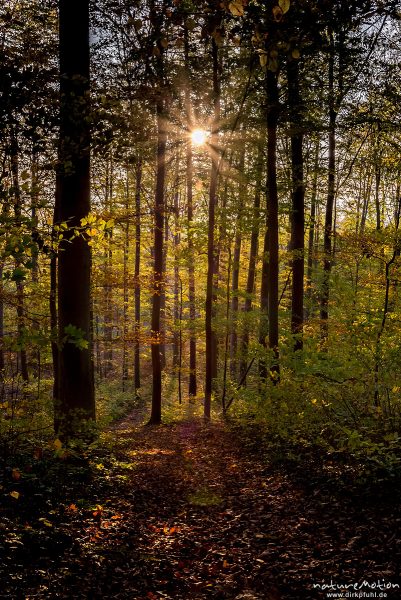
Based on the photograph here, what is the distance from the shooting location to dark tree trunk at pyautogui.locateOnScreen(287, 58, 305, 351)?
498 inches

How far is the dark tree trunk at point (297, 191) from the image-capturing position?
12.7 meters

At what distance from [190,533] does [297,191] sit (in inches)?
448

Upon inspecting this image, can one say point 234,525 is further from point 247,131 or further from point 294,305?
point 247,131

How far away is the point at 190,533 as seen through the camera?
18.0 ft

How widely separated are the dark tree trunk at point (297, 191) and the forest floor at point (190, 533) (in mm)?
6240

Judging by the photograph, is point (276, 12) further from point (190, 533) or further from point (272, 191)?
point (272, 191)

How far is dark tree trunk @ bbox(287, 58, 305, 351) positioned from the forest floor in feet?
20.5

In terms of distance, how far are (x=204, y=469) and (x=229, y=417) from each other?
596cm

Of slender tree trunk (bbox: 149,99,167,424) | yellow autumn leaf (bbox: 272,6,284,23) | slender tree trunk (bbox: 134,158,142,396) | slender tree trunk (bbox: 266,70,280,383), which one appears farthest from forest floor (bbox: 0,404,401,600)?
slender tree trunk (bbox: 149,99,167,424)

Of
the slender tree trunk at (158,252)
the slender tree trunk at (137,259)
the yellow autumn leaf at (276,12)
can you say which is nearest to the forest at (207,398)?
the yellow autumn leaf at (276,12)

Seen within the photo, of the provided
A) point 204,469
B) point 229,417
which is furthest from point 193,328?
point 204,469

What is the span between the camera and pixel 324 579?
3.95 meters

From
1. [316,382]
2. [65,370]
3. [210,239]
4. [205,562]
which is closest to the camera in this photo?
[205,562]

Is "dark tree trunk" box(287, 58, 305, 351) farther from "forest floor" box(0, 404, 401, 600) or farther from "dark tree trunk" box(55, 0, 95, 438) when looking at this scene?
"dark tree trunk" box(55, 0, 95, 438)
